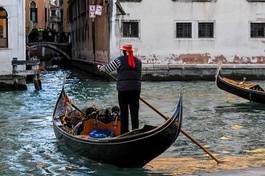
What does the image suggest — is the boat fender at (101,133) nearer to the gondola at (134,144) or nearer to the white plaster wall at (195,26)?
the gondola at (134,144)

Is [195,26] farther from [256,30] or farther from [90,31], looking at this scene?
[90,31]

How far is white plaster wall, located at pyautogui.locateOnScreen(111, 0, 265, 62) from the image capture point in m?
21.6

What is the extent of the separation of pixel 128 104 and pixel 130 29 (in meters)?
15.1

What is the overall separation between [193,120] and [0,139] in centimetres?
371

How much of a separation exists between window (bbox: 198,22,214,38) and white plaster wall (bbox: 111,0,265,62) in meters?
0.16

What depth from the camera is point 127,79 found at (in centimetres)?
633

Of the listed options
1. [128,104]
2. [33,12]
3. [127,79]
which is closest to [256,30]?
[128,104]

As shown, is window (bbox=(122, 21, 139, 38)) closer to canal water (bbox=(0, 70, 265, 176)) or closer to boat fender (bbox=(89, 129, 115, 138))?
canal water (bbox=(0, 70, 265, 176))

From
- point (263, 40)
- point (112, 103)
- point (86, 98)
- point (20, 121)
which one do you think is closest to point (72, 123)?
point (20, 121)

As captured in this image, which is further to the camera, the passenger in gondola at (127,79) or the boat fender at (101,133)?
the boat fender at (101,133)

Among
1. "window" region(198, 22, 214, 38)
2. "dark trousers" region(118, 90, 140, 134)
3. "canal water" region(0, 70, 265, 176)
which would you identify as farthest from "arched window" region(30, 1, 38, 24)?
"dark trousers" region(118, 90, 140, 134)

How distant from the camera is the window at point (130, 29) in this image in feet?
70.4

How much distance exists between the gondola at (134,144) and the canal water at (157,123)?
0.13 m

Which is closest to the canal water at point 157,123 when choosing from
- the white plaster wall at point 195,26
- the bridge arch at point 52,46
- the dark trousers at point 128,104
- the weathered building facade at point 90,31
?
the dark trousers at point 128,104
